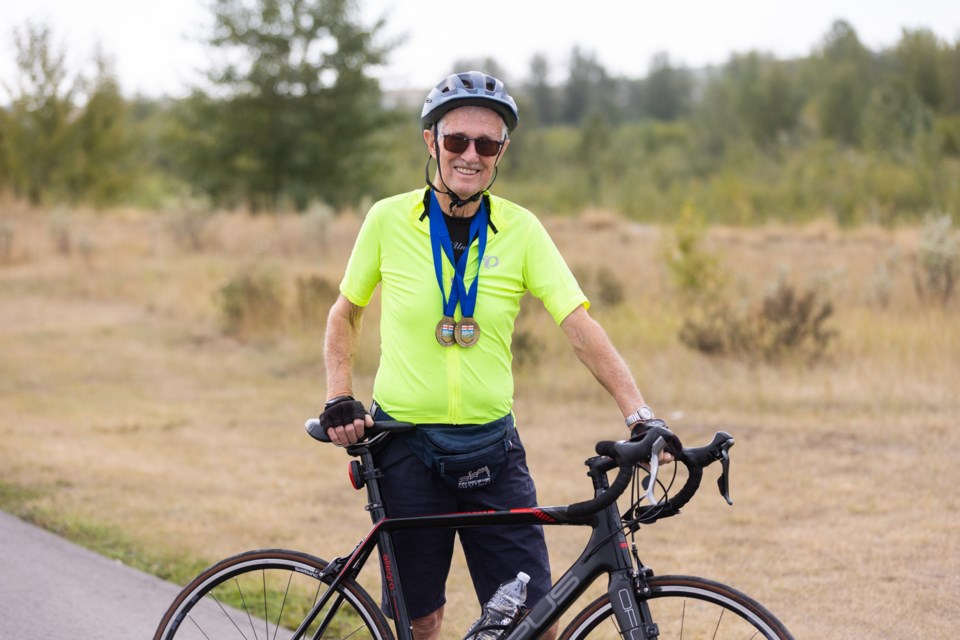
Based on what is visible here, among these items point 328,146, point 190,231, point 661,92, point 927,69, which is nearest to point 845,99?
point 927,69

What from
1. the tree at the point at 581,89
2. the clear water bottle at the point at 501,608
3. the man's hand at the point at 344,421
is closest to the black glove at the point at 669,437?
the clear water bottle at the point at 501,608

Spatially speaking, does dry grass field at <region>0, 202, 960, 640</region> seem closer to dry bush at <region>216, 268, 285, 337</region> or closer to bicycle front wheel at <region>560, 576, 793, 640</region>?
dry bush at <region>216, 268, 285, 337</region>

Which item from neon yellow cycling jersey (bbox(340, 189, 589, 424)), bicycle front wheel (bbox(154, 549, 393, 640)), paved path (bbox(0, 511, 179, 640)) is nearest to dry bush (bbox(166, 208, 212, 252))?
paved path (bbox(0, 511, 179, 640))

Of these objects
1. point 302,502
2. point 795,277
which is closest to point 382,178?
point 795,277

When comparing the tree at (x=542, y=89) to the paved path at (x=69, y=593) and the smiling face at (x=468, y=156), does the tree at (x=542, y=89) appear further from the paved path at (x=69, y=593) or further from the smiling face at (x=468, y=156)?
the smiling face at (x=468, y=156)

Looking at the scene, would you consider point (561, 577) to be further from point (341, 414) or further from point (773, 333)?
point (773, 333)

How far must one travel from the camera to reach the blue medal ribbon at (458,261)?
11.2 feet

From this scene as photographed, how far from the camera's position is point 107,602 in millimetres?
5617

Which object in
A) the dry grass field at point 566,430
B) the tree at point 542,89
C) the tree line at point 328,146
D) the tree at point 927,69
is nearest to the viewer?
the dry grass field at point 566,430

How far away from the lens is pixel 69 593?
568cm

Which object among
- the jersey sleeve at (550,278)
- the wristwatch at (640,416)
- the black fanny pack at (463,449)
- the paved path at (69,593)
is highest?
the jersey sleeve at (550,278)

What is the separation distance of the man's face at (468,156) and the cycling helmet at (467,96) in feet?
0.09

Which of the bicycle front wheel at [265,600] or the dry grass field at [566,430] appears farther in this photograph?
the dry grass field at [566,430]

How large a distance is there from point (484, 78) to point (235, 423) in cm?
764
